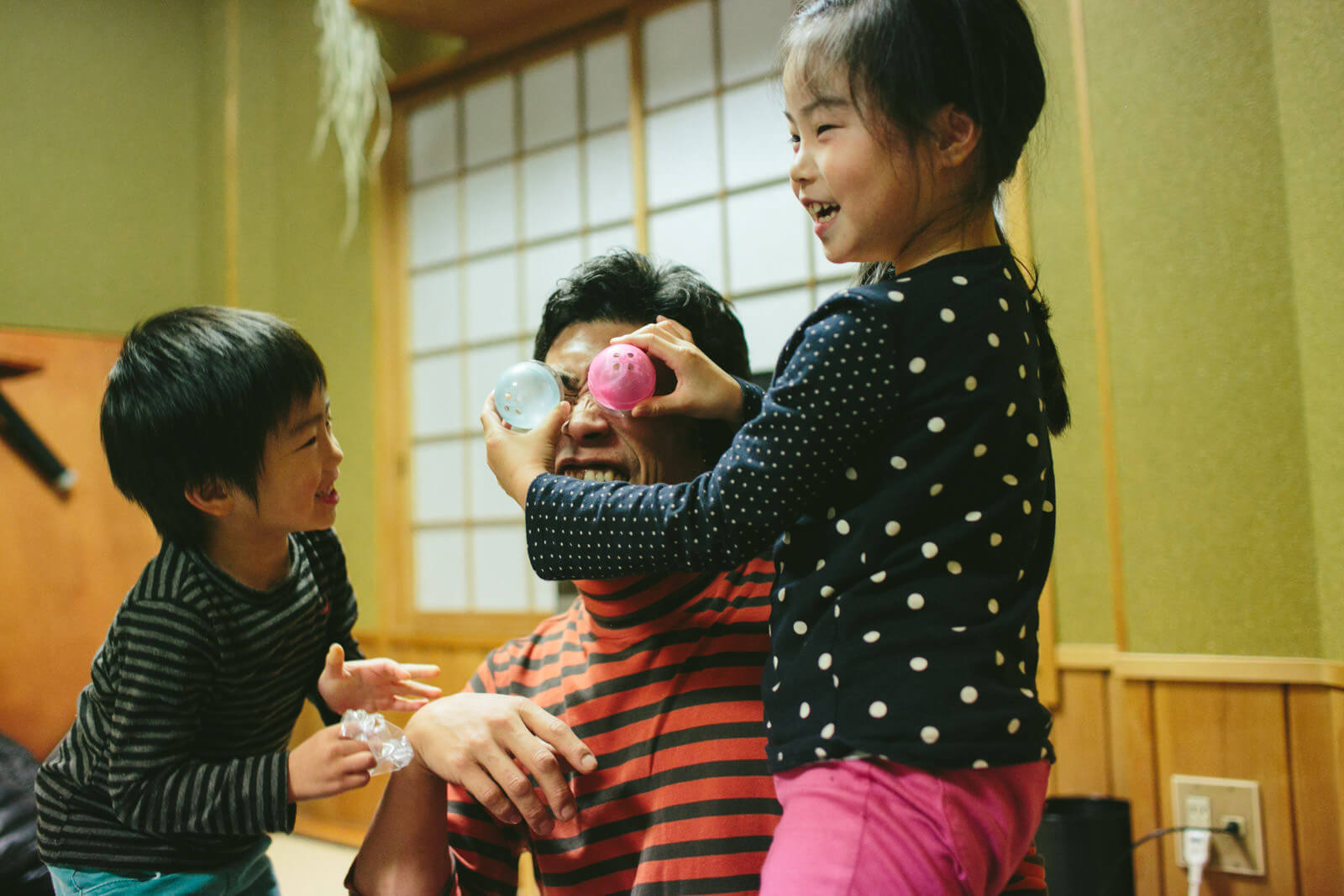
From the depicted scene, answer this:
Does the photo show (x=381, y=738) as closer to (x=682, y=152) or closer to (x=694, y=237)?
(x=694, y=237)

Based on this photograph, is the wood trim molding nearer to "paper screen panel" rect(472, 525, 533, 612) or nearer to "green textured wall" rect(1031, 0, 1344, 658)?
"green textured wall" rect(1031, 0, 1344, 658)

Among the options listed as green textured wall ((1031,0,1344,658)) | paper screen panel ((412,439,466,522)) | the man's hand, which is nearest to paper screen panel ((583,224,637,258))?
paper screen panel ((412,439,466,522))

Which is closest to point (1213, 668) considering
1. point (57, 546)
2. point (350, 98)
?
point (350, 98)

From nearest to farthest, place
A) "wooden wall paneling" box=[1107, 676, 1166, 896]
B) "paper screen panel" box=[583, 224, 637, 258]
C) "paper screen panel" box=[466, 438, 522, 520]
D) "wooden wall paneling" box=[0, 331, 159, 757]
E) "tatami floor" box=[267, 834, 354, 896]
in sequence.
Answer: "wooden wall paneling" box=[1107, 676, 1166, 896]
"tatami floor" box=[267, 834, 354, 896]
"paper screen panel" box=[583, 224, 637, 258]
"wooden wall paneling" box=[0, 331, 159, 757]
"paper screen panel" box=[466, 438, 522, 520]

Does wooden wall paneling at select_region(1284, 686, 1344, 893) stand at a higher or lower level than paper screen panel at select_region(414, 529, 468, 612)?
lower

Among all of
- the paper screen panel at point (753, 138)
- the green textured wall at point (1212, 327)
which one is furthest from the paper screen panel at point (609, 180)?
the green textured wall at point (1212, 327)

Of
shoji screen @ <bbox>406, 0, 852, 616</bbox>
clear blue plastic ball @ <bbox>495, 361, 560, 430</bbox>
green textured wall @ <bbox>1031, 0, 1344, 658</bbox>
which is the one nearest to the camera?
clear blue plastic ball @ <bbox>495, 361, 560, 430</bbox>

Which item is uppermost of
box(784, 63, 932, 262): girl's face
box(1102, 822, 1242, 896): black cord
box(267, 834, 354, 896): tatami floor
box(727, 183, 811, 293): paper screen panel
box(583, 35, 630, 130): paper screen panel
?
box(583, 35, 630, 130): paper screen panel

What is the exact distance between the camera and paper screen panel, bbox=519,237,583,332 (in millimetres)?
3580

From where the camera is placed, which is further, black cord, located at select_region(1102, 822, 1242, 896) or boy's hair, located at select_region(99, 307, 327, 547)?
black cord, located at select_region(1102, 822, 1242, 896)

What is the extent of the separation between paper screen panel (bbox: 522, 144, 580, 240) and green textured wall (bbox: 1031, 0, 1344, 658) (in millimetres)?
1783

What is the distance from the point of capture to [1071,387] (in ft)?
7.36

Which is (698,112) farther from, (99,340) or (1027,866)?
(1027,866)

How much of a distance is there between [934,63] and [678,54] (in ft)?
8.72
